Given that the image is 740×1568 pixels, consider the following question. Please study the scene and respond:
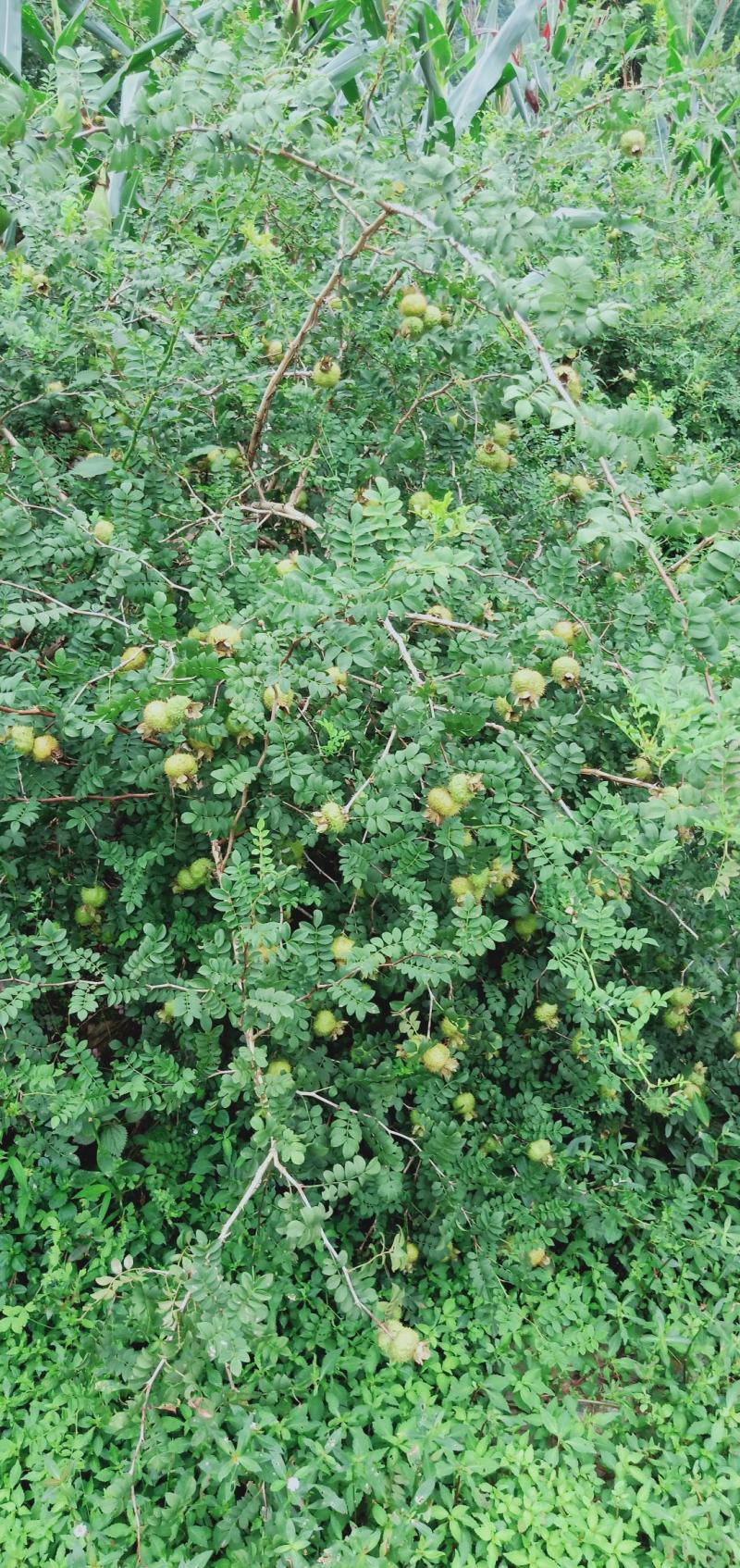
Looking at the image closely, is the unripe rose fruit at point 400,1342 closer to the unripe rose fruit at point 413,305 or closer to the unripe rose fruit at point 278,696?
the unripe rose fruit at point 278,696

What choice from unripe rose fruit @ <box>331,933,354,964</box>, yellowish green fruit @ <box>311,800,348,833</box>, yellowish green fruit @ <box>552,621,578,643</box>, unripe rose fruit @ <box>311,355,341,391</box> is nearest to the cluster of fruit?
unripe rose fruit @ <box>311,355,341,391</box>

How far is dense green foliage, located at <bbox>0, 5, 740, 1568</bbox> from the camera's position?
1.46 metres

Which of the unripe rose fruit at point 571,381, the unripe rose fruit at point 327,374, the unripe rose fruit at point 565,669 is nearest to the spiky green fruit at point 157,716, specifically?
the unripe rose fruit at point 565,669

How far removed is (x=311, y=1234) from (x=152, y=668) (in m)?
0.82

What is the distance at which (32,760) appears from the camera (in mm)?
1742

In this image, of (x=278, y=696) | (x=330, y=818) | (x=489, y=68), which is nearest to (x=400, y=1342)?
(x=330, y=818)

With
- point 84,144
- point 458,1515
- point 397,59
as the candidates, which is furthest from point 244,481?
point 458,1515

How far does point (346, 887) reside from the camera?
70.4 inches

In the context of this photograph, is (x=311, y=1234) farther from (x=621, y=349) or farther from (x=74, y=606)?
(x=621, y=349)

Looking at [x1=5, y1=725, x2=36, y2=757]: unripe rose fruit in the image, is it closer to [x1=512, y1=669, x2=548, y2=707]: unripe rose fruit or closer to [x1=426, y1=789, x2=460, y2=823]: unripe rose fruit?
[x1=426, y1=789, x2=460, y2=823]: unripe rose fruit

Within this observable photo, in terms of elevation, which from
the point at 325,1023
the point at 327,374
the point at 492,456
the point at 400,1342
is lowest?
the point at 400,1342

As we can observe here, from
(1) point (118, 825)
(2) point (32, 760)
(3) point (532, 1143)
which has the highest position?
(2) point (32, 760)

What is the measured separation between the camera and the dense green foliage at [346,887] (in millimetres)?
1458

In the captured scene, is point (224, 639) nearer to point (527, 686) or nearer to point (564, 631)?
point (527, 686)
